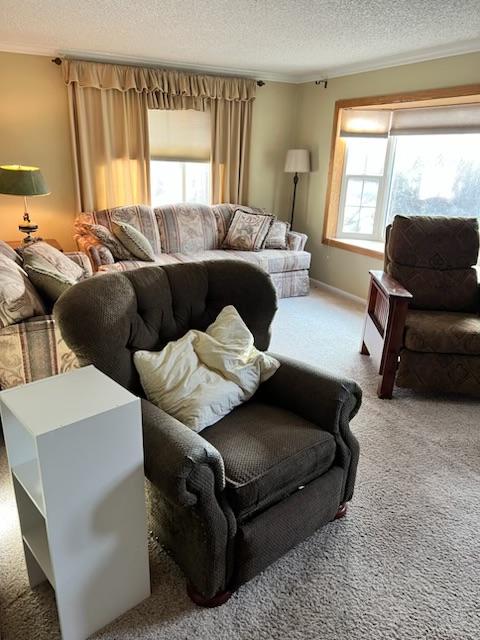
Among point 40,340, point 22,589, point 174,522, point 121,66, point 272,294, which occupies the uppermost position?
point 121,66

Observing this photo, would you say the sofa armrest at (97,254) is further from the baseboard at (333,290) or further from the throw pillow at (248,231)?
the baseboard at (333,290)

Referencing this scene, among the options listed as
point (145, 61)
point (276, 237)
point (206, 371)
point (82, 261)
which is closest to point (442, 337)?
point (206, 371)

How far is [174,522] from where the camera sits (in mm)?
1498

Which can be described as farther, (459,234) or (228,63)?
(228,63)

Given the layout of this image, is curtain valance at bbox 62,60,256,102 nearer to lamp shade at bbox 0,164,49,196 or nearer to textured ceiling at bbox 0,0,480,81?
textured ceiling at bbox 0,0,480,81

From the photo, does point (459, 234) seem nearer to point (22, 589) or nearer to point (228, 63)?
point (228, 63)

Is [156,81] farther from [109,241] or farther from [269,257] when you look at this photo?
[269,257]

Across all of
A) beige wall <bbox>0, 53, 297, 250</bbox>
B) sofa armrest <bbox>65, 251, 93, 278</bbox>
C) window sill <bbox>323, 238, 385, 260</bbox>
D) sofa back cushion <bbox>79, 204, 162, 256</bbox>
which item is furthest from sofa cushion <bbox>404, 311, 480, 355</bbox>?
beige wall <bbox>0, 53, 297, 250</bbox>

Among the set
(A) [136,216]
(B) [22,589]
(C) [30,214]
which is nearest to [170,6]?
(A) [136,216]

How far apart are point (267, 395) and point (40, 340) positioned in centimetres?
116

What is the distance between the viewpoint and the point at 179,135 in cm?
482

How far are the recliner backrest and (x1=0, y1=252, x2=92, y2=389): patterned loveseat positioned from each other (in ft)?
2.07

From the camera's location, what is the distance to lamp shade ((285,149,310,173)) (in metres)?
5.12

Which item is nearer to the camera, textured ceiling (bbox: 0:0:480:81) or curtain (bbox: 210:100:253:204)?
textured ceiling (bbox: 0:0:480:81)
